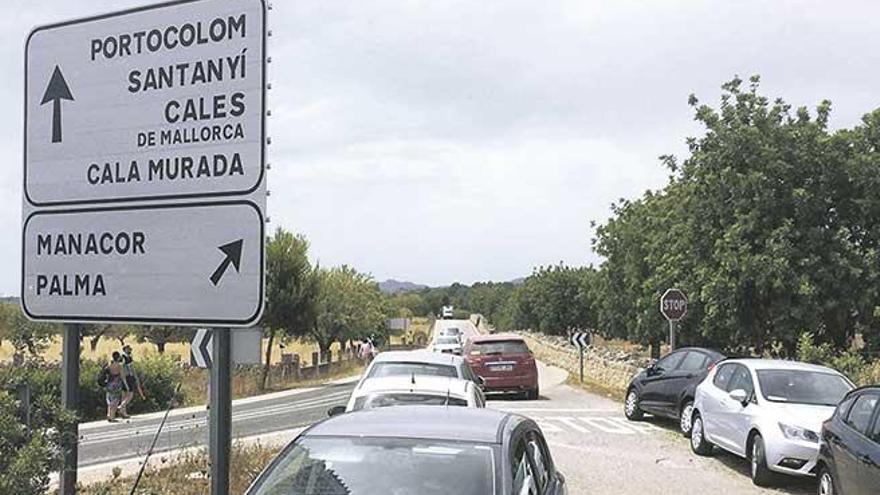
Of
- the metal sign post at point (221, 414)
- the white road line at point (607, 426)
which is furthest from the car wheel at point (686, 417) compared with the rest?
the metal sign post at point (221, 414)

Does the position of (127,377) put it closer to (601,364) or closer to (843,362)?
(601,364)

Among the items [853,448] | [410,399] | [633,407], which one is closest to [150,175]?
[410,399]

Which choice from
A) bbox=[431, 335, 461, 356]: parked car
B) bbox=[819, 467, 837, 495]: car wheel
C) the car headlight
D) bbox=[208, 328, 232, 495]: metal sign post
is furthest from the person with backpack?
bbox=[431, 335, 461, 356]: parked car

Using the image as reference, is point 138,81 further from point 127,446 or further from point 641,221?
point 641,221

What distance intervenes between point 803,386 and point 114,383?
17489 mm

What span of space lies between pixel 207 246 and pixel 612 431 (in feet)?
44.1

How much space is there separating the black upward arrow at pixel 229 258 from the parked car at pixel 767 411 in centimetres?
825

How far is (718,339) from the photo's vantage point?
2433 centimetres

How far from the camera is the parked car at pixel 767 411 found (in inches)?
466

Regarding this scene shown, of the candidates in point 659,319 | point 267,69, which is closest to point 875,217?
point 659,319

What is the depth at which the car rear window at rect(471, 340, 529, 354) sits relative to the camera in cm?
2564

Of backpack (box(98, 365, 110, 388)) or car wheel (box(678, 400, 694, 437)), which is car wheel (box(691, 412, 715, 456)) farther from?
backpack (box(98, 365, 110, 388))

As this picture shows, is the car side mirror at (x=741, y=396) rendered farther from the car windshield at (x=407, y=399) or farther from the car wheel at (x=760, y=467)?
the car windshield at (x=407, y=399)

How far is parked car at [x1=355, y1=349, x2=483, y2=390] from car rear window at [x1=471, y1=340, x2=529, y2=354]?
11.2 metres
